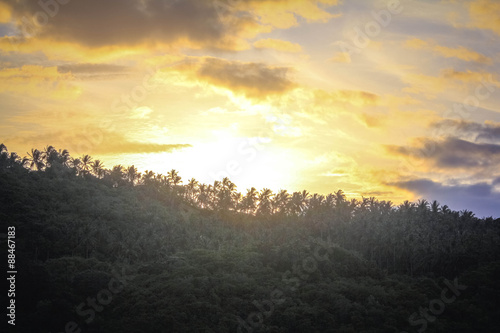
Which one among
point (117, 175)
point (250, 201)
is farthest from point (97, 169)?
point (250, 201)

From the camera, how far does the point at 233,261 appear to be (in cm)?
8794

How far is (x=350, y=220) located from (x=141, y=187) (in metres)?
71.0

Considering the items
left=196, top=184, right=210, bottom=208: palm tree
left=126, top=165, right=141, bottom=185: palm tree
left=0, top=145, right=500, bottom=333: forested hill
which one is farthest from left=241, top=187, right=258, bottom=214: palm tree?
left=126, top=165, right=141, bottom=185: palm tree

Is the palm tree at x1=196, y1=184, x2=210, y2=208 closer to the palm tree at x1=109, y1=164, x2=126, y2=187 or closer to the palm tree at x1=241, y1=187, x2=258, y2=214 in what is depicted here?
the palm tree at x1=241, y1=187, x2=258, y2=214

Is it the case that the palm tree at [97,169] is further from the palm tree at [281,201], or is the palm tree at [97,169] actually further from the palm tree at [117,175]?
the palm tree at [281,201]

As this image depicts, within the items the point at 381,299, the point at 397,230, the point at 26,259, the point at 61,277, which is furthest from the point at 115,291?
the point at 397,230

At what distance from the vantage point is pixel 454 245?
92.2 metres

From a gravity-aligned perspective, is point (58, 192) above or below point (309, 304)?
above

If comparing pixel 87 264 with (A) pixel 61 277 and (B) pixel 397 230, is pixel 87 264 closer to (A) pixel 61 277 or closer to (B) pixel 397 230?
(A) pixel 61 277

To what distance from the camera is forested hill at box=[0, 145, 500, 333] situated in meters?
63.8

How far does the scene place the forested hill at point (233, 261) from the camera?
63.8 m

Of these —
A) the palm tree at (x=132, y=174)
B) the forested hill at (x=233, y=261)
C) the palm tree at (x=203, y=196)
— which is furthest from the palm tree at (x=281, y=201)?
the palm tree at (x=132, y=174)

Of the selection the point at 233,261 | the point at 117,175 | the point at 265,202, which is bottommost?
the point at 233,261

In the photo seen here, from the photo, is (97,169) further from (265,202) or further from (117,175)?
(265,202)
